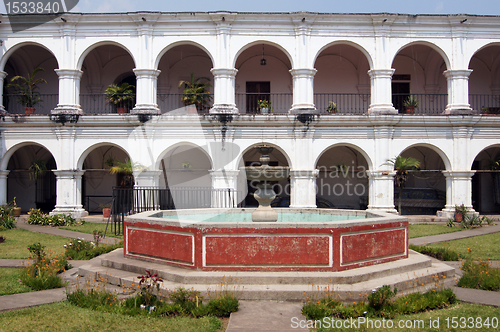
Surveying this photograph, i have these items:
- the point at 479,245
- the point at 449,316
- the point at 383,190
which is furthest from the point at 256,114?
the point at 449,316

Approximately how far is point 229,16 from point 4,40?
9657 mm

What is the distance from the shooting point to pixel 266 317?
542 cm

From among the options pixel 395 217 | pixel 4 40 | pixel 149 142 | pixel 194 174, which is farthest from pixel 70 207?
pixel 395 217

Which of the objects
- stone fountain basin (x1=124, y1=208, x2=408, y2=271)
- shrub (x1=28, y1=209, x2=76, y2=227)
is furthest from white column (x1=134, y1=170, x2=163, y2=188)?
stone fountain basin (x1=124, y1=208, x2=408, y2=271)

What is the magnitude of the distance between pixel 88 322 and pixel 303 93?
13205mm

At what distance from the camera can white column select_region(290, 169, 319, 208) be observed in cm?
1644

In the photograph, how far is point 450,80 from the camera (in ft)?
55.6

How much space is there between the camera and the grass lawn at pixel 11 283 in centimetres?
665

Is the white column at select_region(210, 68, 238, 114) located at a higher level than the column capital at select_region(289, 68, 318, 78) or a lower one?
lower

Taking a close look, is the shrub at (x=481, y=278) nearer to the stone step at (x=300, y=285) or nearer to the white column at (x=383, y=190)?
the stone step at (x=300, y=285)

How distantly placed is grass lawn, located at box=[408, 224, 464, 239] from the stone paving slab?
8.37 m

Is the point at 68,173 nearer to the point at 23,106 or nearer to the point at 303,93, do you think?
the point at 23,106

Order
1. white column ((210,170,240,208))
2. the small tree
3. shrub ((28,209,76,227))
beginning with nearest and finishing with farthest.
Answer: shrub ((28,209,76,227)) < the small tree < white column ((210,170,240,208))

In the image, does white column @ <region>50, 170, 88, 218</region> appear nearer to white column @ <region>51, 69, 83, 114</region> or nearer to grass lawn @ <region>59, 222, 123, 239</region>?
grass lawn @ <region>59, 222, 123, 239</region>
